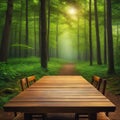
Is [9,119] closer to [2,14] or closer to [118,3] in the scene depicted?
[118,3]

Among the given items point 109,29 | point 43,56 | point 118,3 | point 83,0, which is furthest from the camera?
point 83,0

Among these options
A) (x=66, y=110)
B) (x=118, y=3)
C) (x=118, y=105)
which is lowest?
(x=118, y=105)

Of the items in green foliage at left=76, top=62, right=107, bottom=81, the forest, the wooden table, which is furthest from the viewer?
the forest

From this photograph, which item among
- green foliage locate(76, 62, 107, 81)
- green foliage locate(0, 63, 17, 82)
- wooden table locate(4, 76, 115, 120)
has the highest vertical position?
wooden table locate(4, 76, 115, 120)

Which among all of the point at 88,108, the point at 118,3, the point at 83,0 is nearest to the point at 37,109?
the point at 88,108

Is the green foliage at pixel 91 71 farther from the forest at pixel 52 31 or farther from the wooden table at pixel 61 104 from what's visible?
the wooden table at pixel 61 104

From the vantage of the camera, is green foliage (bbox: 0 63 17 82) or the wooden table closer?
the wooden table

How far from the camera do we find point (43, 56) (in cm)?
2208

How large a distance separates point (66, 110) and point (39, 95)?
1.09 m

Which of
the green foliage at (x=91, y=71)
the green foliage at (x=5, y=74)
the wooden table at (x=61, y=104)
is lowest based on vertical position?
the green foliage at (x=91, y=71)

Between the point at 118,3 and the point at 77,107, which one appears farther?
A: the point at 118,3

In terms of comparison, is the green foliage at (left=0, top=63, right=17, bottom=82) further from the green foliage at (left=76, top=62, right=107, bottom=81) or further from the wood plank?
the wood plank

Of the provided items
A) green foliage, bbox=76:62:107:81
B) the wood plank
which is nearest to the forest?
green foliage, bbox=76:62:107:81

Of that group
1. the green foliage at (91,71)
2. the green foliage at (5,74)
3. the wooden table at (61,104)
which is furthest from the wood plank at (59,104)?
the green foliage at (91,71)
